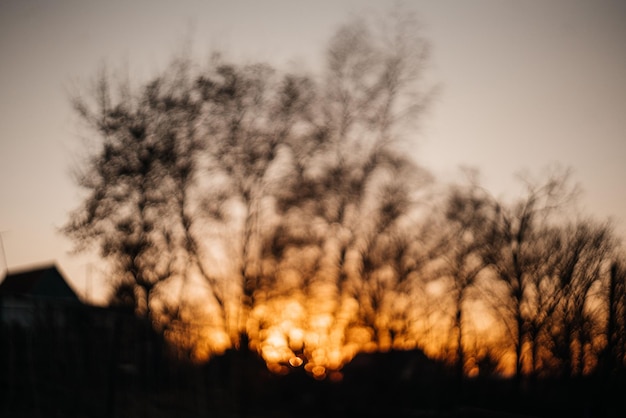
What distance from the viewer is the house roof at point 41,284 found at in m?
52.0

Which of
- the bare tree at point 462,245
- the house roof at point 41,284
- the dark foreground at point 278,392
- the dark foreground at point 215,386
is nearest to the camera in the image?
the dark foreground at point 215,386

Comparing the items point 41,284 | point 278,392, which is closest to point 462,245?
point 278,392

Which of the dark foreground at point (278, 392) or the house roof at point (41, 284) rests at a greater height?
the house roof at point (41, 284)

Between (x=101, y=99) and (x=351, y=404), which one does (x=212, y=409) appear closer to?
(x=351, y=404)

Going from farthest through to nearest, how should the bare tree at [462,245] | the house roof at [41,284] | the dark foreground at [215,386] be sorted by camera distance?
the house roof at [41,284] → the bare tree at [462,245] → the dark foreground at [215,386]

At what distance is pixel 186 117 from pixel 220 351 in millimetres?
8122

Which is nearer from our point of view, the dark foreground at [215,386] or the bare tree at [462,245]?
the dark foreground at [215,386]

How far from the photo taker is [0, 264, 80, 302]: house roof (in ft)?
171

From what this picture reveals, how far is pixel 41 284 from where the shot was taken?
52469 millimetres

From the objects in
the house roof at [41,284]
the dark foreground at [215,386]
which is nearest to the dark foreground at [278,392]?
the dark foreground at [215,386]

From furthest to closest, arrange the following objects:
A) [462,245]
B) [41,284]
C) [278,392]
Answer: [41,284]
[462,245]
[278,392]

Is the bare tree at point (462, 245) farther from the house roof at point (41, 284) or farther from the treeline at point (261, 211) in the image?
the house roof at point (41, 284)

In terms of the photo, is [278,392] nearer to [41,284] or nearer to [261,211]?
[261,211]

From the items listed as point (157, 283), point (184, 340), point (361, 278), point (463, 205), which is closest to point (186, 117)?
point (157, 283)
